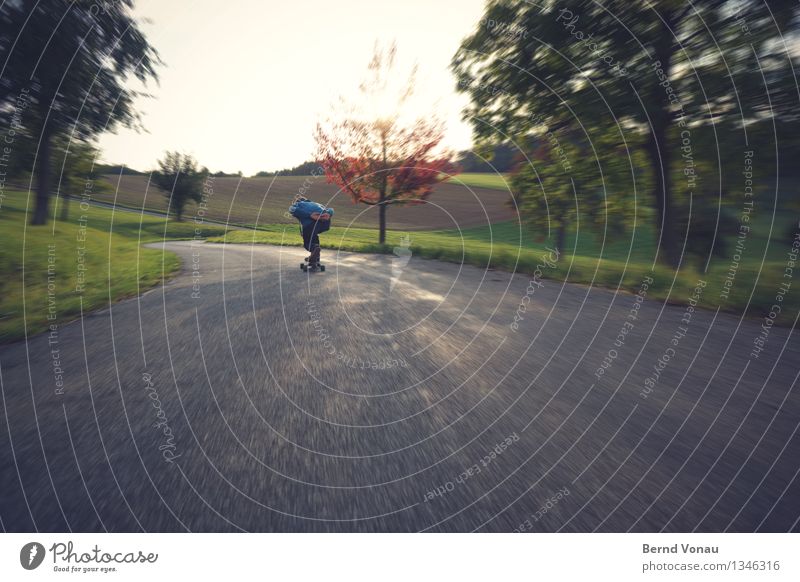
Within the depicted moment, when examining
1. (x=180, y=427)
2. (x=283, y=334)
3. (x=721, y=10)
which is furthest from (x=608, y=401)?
(x=721, y=10)

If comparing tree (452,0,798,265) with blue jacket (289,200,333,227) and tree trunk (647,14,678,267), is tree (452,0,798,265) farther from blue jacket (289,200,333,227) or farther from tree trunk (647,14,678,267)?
blue jacket (289,200,333,227)

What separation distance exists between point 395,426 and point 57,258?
371 cm

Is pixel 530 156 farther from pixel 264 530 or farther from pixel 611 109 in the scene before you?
pixel 264 530

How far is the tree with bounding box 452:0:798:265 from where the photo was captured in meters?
7.25

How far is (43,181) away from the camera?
11.4 ft

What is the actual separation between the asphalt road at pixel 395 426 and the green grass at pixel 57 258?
597 millimetres

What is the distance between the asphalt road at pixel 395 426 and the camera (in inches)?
68.3

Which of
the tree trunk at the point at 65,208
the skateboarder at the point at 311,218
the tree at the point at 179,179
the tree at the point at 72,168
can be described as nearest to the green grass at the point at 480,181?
the skateboarder at the point at 311,218

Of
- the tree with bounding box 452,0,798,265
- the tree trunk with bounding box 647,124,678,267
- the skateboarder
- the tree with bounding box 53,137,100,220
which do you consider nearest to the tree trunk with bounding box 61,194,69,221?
the tree with bounding box 53,137,100,220

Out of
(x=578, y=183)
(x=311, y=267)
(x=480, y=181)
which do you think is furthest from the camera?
(x=480, y=181)

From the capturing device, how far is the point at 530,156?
1197 cm

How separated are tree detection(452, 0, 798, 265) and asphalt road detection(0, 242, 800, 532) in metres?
5.54

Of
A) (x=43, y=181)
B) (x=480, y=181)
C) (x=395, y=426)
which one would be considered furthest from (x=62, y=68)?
(x=480, y=181)

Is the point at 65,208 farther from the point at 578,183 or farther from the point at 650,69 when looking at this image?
the point at 578,183
